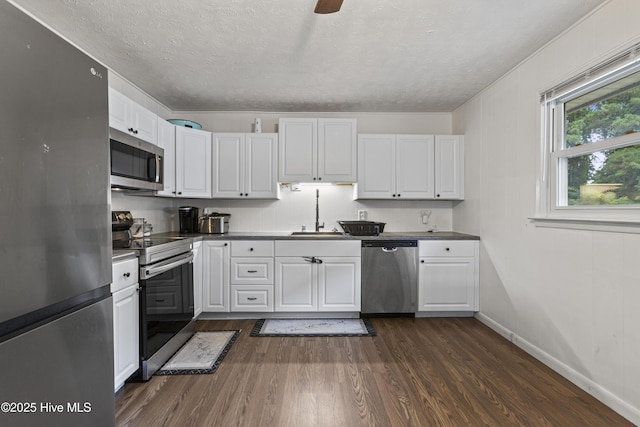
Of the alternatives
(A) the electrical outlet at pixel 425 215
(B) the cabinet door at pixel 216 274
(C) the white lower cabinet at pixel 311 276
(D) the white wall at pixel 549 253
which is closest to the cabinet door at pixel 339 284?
(C) the white lower cabinet at pixel 311 276

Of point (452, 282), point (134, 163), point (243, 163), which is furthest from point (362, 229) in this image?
point (134, 163)

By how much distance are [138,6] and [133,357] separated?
2151 mm

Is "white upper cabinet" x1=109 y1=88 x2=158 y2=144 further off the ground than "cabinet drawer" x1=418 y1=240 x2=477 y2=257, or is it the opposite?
"white upper cabinet" x1=109 y1=88 x2=158 y2=144

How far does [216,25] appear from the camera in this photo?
1995 millimetres

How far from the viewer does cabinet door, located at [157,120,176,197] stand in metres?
2.91

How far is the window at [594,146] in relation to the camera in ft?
5.76

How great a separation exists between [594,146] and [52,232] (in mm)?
2766

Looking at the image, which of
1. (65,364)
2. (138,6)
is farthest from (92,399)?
(138,6)

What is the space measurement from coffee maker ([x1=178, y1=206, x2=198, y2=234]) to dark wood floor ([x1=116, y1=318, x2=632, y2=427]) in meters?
1.45

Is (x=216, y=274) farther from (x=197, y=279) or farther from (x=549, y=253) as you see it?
(x=549, y=253)

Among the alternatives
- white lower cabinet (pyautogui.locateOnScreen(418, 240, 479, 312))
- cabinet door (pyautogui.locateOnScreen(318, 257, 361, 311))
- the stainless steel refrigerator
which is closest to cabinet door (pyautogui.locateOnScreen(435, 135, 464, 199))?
white lower cabinet (pyautogui.locateOnScreen(418, 240, 479, 312))

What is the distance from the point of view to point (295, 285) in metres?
3.15

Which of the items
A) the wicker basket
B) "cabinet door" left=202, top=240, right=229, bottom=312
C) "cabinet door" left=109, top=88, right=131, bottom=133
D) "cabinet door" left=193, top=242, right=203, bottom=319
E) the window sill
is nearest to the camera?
the window sill

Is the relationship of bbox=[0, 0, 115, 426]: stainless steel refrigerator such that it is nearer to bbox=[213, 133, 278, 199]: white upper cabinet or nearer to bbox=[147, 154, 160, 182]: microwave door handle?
bbox=[147, 154, 160, 182]: microwave door handle
